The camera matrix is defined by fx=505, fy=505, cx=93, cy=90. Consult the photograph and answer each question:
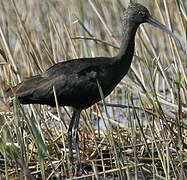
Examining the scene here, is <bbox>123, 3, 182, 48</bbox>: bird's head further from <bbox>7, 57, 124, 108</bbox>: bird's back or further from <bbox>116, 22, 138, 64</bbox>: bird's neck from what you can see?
<bbox>7, 57, 124, 108</bbox>: bird's back

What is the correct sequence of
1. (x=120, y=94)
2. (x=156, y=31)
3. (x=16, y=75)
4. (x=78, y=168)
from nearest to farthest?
(x=78, y=168) → (x=16, y=75) → (x=120, y=94) → (x=156, y=31)

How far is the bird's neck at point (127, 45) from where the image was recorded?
423 centimetres

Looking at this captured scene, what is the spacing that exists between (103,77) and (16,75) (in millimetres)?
822

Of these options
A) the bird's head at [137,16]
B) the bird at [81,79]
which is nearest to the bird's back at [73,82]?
the bird at [81,79]

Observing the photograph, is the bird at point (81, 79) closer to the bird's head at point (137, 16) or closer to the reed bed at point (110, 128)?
the bird's head at point (137, 16)

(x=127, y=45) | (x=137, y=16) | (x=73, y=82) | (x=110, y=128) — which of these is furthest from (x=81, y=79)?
(x=110, y=128)

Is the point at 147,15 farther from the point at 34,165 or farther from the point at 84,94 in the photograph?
the point at 34,165

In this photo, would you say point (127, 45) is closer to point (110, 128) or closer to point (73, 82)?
point (73, 82)

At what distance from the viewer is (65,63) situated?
4.24 m

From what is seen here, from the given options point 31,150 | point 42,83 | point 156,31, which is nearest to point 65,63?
point 42,83

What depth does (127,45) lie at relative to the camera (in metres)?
4.26

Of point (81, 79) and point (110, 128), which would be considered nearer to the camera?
point (110, 128)

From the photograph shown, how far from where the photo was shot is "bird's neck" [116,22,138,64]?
167 inches

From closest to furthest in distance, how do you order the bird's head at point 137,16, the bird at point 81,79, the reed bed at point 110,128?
the reed bed at point 110,128
the bird at point 81,79
the bird's head at point 137,16
